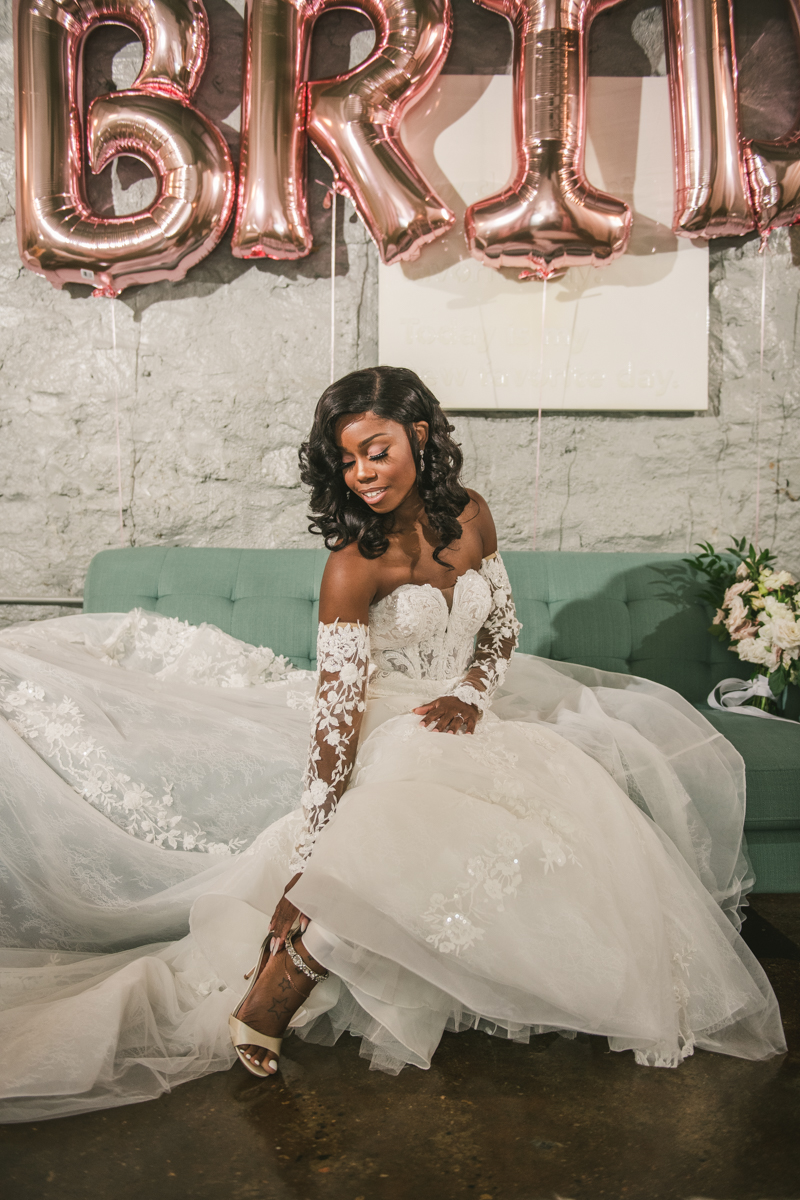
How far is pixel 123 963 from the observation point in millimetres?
1827

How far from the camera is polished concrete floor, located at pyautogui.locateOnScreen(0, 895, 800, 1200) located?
1.31 metres

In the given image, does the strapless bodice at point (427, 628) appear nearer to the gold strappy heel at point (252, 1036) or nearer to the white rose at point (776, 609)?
the gold strappy heel at point (252, 1036)

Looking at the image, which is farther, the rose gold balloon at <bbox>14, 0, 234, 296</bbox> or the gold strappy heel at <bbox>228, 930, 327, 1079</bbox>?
the rose gold balloon at <bbox>14, 0, 234, 296</bbox>

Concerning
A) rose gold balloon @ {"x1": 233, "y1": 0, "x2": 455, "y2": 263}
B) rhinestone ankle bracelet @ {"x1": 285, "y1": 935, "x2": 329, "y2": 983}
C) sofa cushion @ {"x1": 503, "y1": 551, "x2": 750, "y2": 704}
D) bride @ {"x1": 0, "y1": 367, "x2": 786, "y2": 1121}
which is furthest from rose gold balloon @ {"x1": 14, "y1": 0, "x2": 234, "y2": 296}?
rhinestone ankle bracelet @ {"x1": 285, "y1": 935, "x2": 329, "y2": 983}

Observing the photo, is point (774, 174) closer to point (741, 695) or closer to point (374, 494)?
point (741, 695)

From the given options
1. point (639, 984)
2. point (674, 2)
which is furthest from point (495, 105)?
point (639, 984)

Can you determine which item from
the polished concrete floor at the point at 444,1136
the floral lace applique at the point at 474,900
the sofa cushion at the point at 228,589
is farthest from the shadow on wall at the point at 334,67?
the polished concrete floor at the point at 444,1136

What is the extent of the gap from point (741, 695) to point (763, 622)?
0.89ft

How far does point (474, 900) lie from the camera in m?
1.48

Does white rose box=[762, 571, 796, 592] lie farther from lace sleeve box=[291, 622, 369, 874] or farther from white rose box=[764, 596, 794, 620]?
lace sleeve box=[291, 622, 369, 874]

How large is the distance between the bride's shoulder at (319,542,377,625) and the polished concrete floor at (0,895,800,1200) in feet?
3.05

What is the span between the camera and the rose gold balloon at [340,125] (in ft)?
9.63

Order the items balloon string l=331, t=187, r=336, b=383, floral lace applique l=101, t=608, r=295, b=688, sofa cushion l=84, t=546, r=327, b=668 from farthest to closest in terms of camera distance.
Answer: balloon string l=331, t=187, r=336, b=383 < sofa cushion l=84, t=546, r=327, b=668 < floral lace applique l=101, t=608, r=295, b=688

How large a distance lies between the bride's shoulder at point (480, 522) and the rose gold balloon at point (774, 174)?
6.34ft
